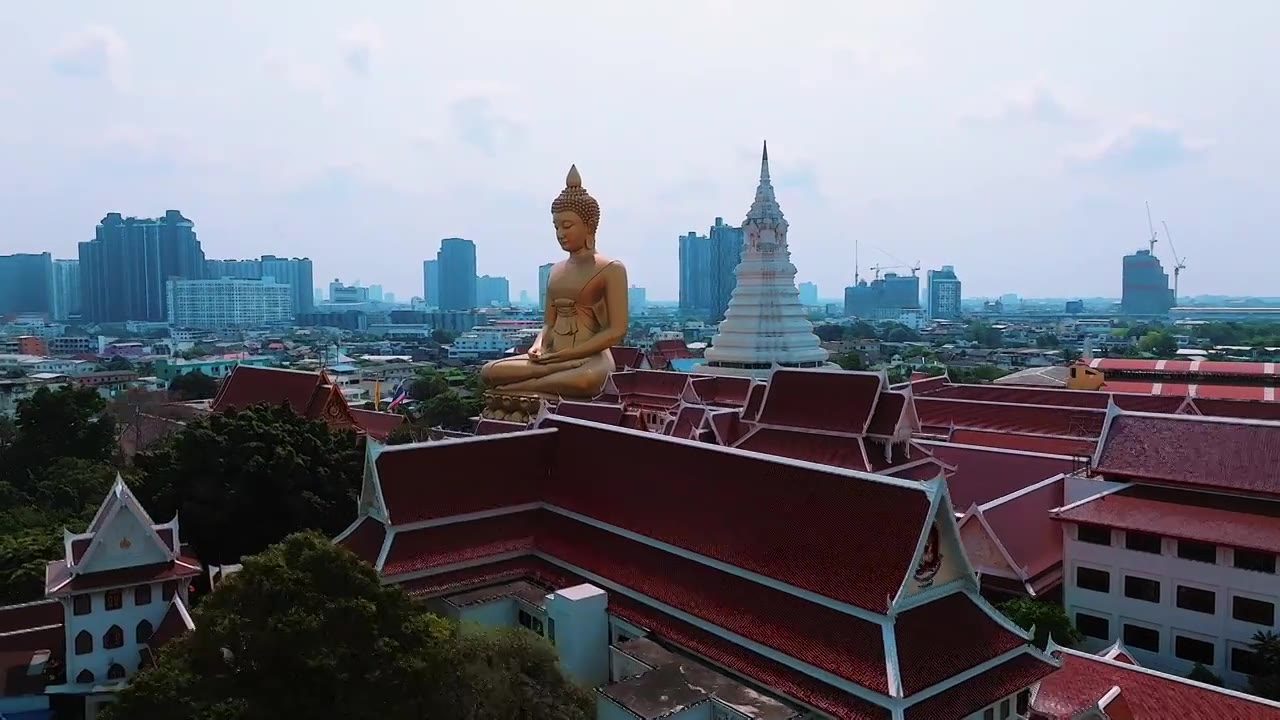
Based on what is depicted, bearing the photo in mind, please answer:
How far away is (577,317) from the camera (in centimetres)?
3297

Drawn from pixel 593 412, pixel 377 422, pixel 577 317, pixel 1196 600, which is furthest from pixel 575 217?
pixel 1196 600

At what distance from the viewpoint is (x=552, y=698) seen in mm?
12539

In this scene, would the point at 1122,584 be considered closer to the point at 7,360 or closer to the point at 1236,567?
the point at 1236,567

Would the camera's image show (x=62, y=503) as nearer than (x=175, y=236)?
Yes

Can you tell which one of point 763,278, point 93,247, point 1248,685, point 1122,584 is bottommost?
point 1248,685

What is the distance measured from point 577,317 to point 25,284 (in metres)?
207

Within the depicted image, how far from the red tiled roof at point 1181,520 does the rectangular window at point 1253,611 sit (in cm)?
114

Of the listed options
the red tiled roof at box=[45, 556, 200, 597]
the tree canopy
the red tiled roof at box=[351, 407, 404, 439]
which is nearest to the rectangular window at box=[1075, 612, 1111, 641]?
the tree canopy

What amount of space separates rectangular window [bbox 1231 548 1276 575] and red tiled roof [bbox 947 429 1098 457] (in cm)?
921

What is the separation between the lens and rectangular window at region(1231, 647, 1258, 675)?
16.5 metres

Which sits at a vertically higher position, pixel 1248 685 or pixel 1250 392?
pixel 1250 392

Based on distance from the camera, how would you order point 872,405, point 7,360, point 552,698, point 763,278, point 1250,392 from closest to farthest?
point 552,698 < point 872,405 < point 1250,392 < point 763,278 < point 7,360

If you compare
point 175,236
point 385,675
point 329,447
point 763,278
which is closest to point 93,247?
point 175,236

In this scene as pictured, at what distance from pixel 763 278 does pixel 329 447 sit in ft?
93.8
